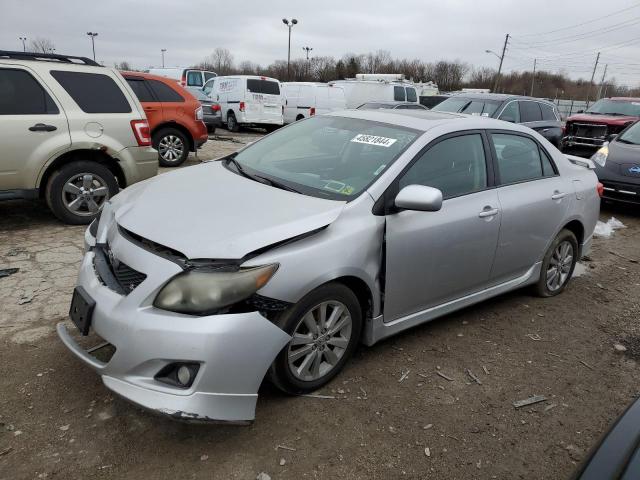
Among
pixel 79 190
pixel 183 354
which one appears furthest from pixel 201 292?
pixel 79 190

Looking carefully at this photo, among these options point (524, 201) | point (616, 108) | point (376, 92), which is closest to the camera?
point (524, 201)

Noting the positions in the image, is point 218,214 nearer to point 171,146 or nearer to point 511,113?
point 171,146

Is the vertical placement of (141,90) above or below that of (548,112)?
above

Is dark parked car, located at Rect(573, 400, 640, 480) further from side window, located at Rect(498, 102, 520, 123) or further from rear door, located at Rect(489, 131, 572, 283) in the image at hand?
side window, located at Rect(498, 102, 520, 123)

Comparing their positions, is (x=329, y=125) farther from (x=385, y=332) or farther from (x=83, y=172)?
(x=83, y=172)

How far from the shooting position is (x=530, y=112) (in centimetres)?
1114

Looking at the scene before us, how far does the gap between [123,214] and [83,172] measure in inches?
124

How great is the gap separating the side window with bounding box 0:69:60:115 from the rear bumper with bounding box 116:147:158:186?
→ 820 millimetres

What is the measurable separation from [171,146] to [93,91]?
3.73 meters

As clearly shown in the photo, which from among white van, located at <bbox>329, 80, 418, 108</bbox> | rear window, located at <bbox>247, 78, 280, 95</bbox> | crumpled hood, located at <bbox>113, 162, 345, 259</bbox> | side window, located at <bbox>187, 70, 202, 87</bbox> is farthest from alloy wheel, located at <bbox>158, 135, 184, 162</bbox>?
side window, located at <bbox>187, 70, 202, 87</bbox>

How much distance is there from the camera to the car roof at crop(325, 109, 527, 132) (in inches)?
142

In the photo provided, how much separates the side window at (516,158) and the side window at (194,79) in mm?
18389

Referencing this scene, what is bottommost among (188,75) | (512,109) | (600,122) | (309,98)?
(600,122)

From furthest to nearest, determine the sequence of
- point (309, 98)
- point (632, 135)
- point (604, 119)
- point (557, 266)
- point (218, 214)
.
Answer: point (309, 98) → point (604, 119) → point (632, 135) → point (557, 266) → point (218, 214)
